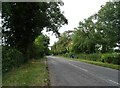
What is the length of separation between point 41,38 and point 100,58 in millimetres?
32089

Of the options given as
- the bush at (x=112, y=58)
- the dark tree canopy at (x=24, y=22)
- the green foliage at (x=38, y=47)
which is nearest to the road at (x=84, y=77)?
the dark tree canopy at (x=24, y=22)

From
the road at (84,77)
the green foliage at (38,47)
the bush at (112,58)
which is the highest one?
the green foliage at (38,47)

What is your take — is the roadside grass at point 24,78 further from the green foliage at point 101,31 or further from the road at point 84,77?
the green foliage at point 101,31

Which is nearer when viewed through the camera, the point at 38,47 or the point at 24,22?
the point at 24,22

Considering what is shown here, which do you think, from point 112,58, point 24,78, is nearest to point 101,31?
point 112,58

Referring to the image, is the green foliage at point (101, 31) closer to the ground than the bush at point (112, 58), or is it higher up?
higher up

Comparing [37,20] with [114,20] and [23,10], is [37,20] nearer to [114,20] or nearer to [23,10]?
[23,10]

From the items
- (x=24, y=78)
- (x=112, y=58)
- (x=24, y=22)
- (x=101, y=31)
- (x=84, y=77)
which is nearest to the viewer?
(x=24, y=78)

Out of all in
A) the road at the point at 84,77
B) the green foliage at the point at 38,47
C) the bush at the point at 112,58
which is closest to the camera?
the road at the point at 84,77

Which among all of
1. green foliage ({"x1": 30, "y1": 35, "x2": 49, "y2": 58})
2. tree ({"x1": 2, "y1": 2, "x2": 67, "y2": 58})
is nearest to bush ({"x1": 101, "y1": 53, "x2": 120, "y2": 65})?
tree ({"x1": 2, "y1": 2, "x2": 67, "y2": 58})

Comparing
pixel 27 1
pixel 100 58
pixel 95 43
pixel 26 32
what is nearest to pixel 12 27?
pixel 26 32

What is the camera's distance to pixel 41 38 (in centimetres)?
7900

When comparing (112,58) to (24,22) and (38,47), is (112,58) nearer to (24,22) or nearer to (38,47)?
(24,22)

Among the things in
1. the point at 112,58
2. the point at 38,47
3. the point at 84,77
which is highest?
the point at 38,47
